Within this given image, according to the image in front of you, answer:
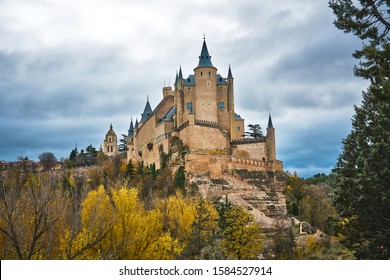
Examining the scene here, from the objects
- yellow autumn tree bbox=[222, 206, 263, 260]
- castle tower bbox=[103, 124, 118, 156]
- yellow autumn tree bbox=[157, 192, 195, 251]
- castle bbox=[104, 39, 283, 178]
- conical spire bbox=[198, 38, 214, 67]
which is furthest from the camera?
castle tower bbox=[103, 124, 118, 156]

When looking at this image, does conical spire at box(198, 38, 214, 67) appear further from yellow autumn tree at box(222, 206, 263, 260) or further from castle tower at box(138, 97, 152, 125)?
yellow autumn tree at box(222, 206, 263, 260)

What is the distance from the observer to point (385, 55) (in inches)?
602

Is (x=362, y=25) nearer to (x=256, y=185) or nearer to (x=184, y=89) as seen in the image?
(x=256, y=185)

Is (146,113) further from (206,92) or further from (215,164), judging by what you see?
(215,164)

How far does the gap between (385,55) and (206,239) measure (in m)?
14.1

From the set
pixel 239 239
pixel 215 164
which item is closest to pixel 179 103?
pixel 215 164

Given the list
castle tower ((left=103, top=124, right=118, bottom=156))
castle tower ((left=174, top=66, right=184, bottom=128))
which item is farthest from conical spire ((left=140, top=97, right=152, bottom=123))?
castle tower ((left=103, top=124, right=118, bottom=156))

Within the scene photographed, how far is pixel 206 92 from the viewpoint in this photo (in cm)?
6216

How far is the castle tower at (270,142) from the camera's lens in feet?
206

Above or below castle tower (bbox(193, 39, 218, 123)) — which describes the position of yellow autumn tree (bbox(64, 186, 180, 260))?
below

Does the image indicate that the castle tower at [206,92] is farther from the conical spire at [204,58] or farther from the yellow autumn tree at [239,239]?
the yellow autumn tree at [239,239]

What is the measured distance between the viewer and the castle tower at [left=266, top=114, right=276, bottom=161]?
62.9m
